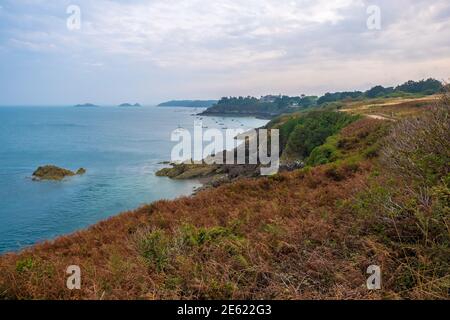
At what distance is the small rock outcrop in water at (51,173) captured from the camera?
4844 centimetres

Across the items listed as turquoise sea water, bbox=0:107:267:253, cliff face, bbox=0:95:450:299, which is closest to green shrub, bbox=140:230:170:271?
cliff face, bbox=0:95:450:299

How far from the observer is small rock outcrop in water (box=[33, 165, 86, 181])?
48.4 m

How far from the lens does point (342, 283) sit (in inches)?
207

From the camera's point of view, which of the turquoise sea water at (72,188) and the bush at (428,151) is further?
the turquoise sea water at (72,188)

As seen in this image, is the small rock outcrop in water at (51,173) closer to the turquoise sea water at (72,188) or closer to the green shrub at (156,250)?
the turquoise sea water at (72,188)

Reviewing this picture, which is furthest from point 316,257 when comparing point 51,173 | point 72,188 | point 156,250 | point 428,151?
point 51,173

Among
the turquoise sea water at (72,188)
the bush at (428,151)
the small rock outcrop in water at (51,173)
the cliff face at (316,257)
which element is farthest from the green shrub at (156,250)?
the small rock outcrop in water at (51,173)

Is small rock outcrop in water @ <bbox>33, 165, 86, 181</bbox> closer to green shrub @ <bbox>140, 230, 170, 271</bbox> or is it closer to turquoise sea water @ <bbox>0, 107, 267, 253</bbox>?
turquoise sea water @ <bbox>0, 107, 267, 253</bbox>

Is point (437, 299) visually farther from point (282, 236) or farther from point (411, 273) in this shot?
point (282, 236)

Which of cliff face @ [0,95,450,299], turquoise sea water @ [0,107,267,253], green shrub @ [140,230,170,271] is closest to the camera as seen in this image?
cliff face @ [0,95,450,299]

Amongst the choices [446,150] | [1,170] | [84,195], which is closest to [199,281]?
[446,150]

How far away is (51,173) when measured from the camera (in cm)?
4941

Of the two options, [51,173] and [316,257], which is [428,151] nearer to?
[316,257]

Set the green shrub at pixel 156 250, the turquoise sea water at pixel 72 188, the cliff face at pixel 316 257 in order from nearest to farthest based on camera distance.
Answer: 1. the cliff face at pixel 316 257
2. the green shrub at pixel 156 250
3. the turquoise sea water at pixel 72 188
